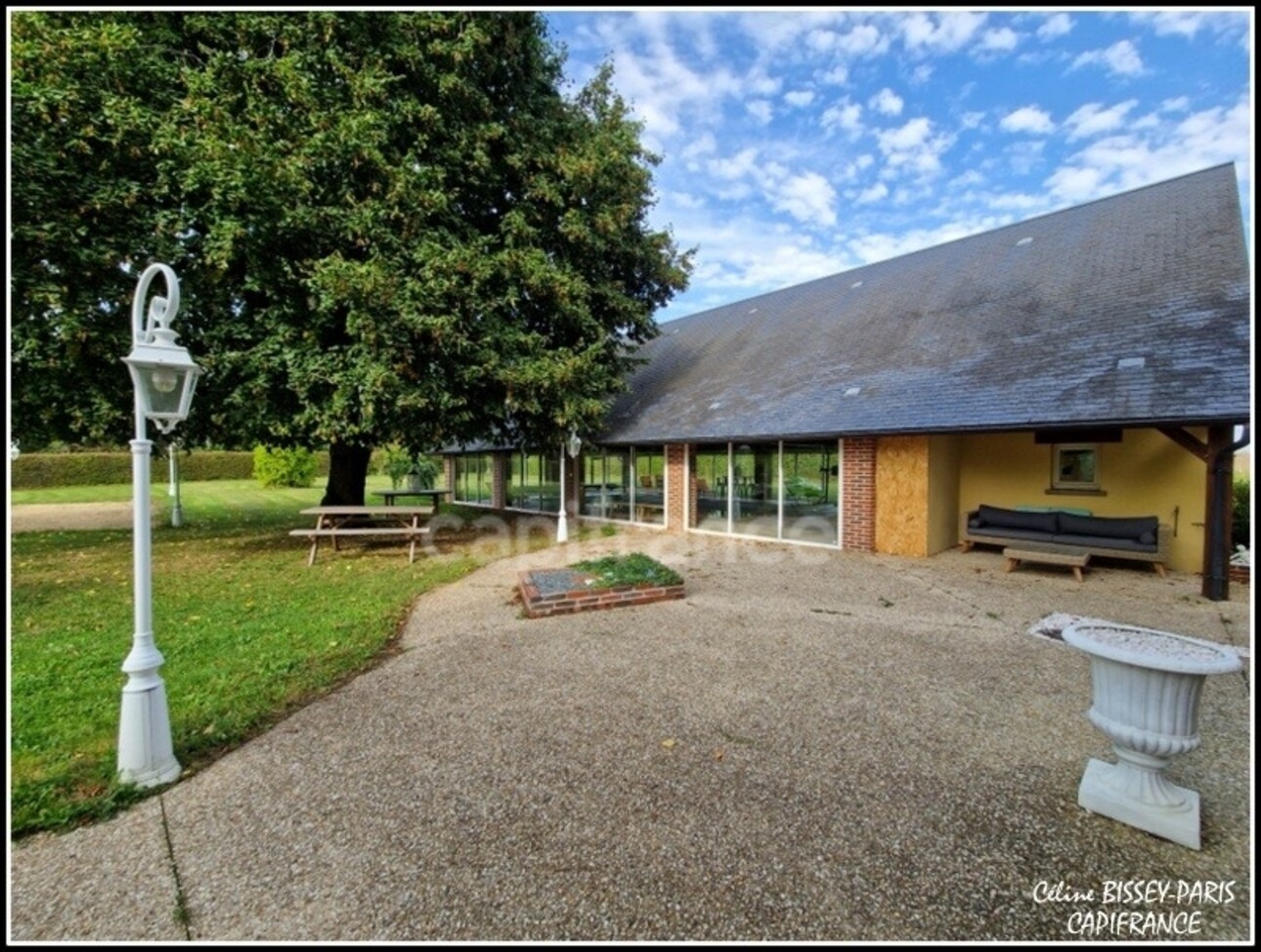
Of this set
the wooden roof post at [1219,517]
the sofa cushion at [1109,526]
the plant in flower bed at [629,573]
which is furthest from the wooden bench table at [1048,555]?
the plant in flower bed at [629,573]

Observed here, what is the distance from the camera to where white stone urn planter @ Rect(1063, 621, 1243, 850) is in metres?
2.44

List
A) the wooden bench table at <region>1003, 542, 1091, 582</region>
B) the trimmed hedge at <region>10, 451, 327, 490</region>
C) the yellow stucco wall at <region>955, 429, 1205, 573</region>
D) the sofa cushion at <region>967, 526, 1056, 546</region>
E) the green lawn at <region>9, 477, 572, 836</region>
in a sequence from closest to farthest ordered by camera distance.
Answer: the green lawn at <region>9, 477, 572, 836</region>
the wooden bench table at <region>1003, 542, 1091, 582</region>
the yellow stucco wall at <region>955, 429, 1205, 573</region>
the sofa cushion at <region>967, 526, 1056, 546</region>
the trimmed hedge at <region>10, 451, 327, 490</region>

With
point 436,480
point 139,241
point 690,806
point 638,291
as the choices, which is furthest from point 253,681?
point 436,480

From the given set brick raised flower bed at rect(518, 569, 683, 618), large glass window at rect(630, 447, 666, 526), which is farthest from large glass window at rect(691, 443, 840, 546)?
brick raised flower bed at rect(518, 569, 683, 618)

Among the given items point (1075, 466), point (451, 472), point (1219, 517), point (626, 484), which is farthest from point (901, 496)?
point (451, 472)

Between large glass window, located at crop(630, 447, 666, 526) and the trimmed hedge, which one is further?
the trimmed hedge

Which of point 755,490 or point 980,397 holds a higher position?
point 980,397

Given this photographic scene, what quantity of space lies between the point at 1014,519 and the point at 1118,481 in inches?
71.1

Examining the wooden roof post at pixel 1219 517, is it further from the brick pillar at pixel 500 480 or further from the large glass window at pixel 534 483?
the brick pillar at pixel 500 480

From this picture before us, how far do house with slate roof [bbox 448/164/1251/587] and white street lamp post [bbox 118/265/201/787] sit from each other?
8875 millimetres

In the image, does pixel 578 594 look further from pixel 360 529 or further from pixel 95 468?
pixel 95 468

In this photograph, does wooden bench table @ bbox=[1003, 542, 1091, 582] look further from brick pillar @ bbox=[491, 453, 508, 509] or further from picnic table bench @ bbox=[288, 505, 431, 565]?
brick pillar @ bbox=[491, 453, 508, 509]

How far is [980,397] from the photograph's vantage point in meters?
8.57

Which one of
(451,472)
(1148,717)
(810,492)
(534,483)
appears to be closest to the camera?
(1148,717)
